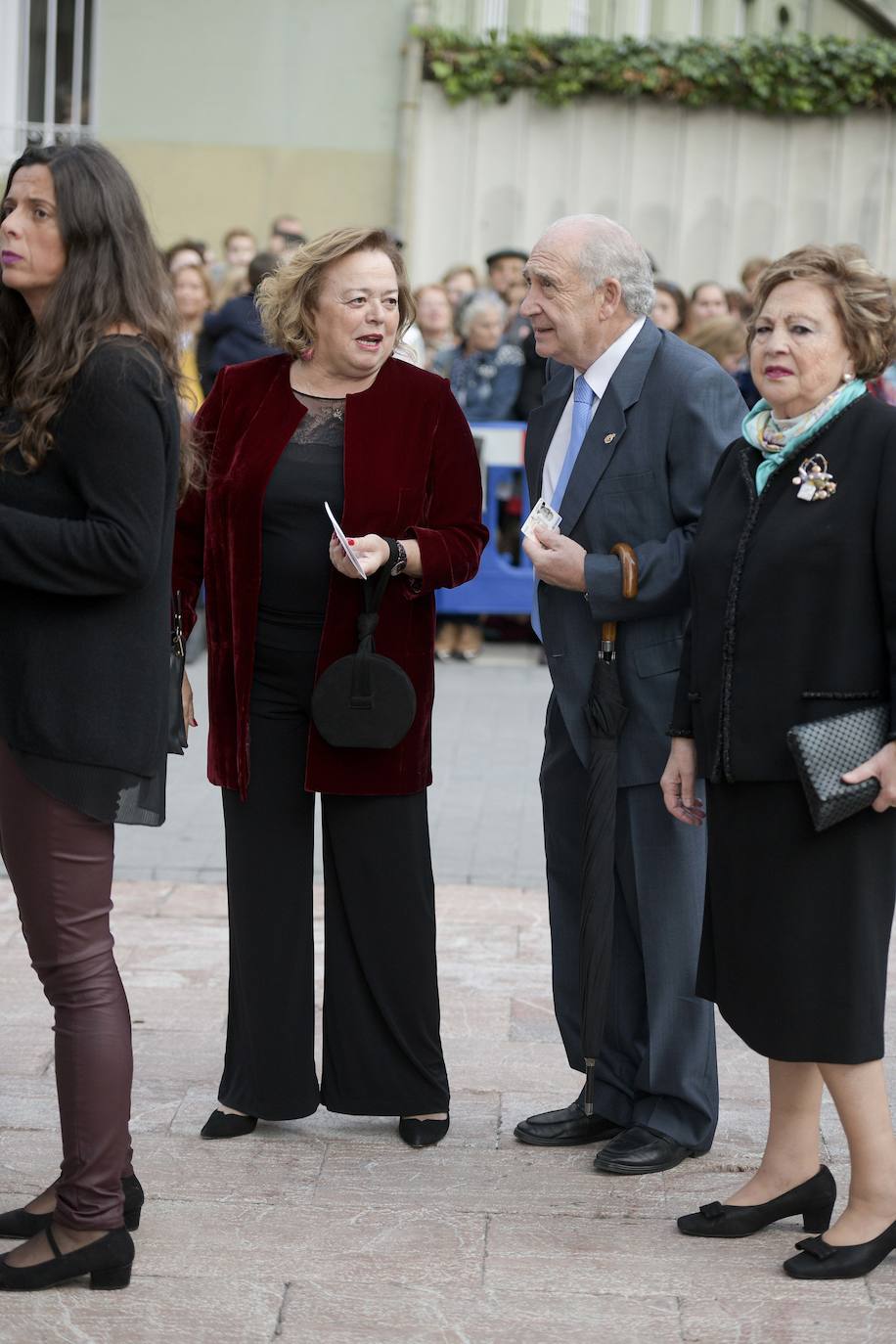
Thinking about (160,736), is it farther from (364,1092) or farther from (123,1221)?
(364,1092)

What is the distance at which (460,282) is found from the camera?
12.3 meters

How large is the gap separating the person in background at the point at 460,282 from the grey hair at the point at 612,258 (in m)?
7.91

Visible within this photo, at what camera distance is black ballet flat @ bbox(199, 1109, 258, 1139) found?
165 inches

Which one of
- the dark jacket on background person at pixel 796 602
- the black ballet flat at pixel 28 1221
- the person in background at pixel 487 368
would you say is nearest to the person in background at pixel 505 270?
the person in background at pixel 487 368

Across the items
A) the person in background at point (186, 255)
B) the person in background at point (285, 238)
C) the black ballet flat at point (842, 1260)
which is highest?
the person in background at point (285, 238)

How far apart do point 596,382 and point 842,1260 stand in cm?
192

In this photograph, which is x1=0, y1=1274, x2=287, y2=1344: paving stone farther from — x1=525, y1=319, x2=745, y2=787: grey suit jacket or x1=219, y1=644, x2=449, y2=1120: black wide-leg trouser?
x1=525, y1=319, x2=745, y2=787: grey suit jacket

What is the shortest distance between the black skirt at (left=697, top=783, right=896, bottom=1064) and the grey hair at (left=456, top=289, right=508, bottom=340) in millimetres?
7322

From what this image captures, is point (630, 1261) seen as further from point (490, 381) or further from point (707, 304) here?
point (707, 304)

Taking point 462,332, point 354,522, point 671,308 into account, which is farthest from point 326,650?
point 462,332

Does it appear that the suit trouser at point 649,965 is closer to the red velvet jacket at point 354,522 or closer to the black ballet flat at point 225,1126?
the red velvet jacket at point 354,522

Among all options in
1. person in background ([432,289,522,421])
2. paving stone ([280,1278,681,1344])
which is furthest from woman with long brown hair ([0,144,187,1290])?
person in background ([432,289,522,421])

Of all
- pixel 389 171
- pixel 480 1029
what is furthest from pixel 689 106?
pixel 480 1029

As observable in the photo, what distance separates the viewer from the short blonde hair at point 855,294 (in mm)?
3459
